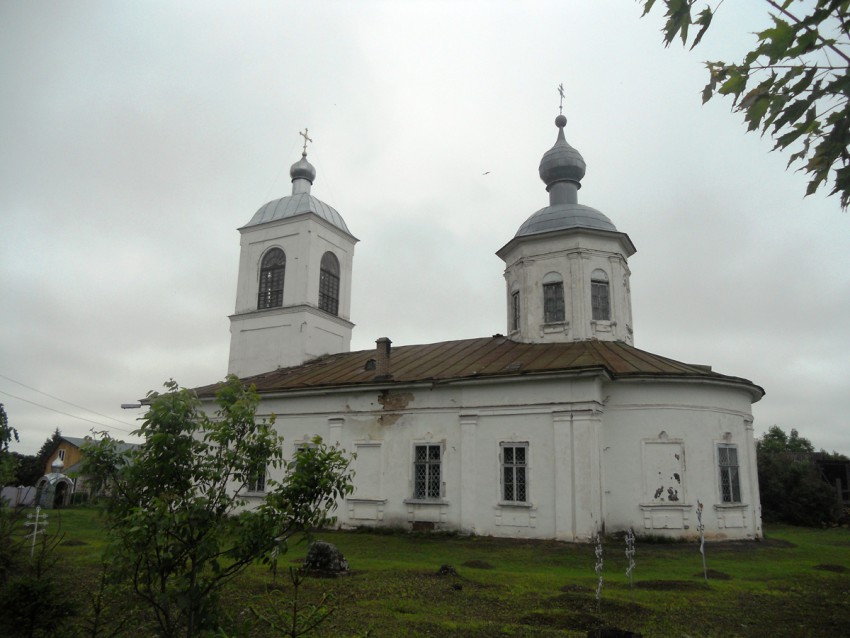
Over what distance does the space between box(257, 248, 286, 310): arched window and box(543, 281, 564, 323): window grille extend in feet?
35.6

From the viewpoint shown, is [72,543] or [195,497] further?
[72,543]

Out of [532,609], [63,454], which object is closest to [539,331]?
[532,609]

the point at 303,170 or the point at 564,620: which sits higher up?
the point at 303,170

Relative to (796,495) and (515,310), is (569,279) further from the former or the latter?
(796,495)

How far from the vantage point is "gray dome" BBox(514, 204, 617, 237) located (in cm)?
2022

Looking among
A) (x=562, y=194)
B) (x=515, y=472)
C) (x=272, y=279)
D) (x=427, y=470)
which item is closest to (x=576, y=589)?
(x=515, y=472)

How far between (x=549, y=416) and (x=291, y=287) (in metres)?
12.7

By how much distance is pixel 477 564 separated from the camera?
1219 cm

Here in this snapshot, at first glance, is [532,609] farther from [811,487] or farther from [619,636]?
[811,487]

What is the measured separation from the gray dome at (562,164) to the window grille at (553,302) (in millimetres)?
5063

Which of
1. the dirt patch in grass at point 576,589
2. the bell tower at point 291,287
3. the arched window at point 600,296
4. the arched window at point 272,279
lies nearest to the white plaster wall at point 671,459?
the arched window at point 600,296

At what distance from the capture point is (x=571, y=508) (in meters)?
15.0

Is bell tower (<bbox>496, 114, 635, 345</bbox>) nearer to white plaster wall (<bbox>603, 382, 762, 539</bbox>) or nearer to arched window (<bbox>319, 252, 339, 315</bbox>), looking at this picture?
white plaster wall (<bbox>603, 382, 762, 539</bbox>)

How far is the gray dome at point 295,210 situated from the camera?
25672mm
